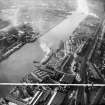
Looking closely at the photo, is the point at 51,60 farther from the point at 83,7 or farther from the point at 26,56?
the point at 83,7

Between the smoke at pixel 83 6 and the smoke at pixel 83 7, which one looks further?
the smoke at pixel 83 6

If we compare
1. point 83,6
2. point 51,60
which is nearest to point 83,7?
point 83,6

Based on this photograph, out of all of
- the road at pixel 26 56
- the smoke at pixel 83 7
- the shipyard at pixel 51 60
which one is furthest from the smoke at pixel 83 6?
the road at pixel 26 56

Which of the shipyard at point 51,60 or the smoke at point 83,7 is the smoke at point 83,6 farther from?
the shipyard at point 51,60

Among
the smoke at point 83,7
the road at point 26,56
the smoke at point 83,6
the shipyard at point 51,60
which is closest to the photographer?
the shipyard at point 51,60

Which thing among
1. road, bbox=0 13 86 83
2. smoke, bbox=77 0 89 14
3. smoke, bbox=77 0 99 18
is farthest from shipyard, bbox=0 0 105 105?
smoke, bbox=77 0 89 14

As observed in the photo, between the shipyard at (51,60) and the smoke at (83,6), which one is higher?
the smoke at (83,6)

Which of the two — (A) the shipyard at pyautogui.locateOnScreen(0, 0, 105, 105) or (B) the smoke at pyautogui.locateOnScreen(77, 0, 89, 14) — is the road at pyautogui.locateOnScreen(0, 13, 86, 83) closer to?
(A) the shipyard at pyautogui.locateOnScreen(0, 0, 105, 105)

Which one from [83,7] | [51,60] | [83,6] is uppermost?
[83,6]
